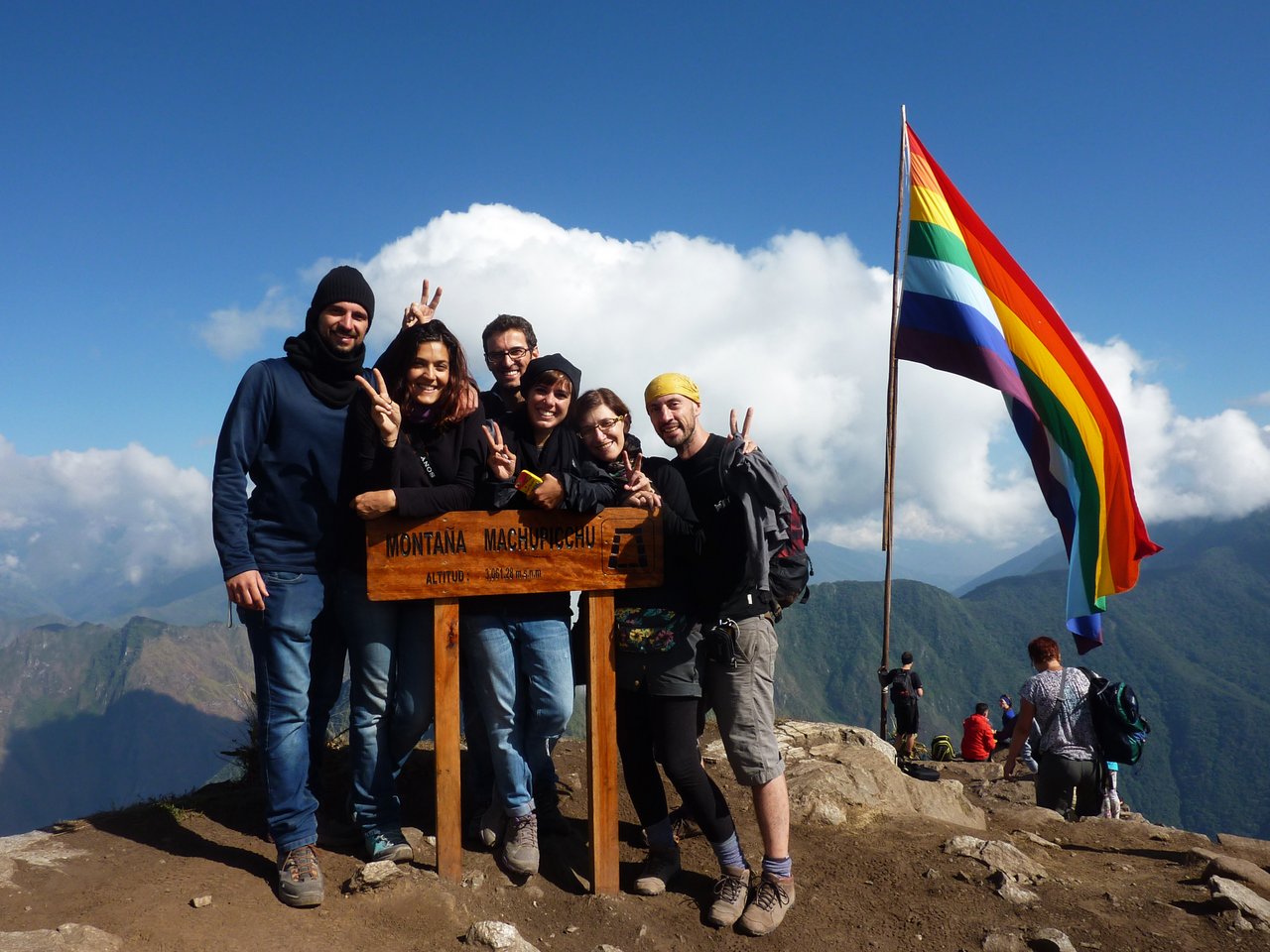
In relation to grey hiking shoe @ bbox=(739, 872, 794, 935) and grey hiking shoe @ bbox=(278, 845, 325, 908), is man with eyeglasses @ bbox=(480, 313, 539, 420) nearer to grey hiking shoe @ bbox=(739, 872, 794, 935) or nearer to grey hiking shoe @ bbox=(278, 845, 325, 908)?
grey hiking shoe @ bbox=(278, 845, 325, 908)

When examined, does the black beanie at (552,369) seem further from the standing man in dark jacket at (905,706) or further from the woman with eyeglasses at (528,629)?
the standing man in dark jacket at (905,706)

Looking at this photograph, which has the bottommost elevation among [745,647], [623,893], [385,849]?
[623,893]

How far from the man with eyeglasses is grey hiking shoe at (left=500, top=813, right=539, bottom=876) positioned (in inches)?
112

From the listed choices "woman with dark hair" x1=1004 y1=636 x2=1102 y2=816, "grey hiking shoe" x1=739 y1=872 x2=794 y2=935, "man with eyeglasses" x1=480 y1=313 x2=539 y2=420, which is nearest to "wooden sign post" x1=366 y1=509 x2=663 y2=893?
"grey hiking shoe" x1=739 y1=872 x2=794 y2=935

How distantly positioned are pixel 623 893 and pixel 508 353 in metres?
3.82

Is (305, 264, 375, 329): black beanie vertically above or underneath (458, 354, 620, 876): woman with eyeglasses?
above

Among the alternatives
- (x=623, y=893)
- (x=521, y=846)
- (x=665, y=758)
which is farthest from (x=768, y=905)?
(x=521, y=846)

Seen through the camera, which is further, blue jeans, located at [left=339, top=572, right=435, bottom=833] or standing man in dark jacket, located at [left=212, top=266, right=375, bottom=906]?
blue jeans, located at [left=339, top=572, right=435, bottom=833]

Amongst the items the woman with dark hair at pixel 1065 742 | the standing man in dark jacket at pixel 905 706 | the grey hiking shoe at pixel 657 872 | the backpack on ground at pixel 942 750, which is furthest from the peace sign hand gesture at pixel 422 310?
the backpack on ground at pixel 942 750

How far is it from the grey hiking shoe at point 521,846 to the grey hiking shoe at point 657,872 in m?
0.70

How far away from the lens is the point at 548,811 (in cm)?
589

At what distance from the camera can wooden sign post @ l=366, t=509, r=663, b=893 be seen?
4.98 m

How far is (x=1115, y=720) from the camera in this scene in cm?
852

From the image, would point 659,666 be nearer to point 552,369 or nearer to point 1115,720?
point 552,369
